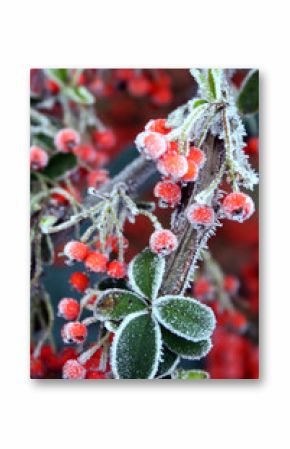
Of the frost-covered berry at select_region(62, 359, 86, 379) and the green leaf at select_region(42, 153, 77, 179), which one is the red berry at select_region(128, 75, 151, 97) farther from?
the frost-covered berry at select_region(62, 359, 86, 379)

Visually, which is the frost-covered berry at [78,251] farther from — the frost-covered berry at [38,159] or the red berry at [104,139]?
the red berry at [104,139]

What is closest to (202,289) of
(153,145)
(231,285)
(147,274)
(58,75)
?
(231,285)

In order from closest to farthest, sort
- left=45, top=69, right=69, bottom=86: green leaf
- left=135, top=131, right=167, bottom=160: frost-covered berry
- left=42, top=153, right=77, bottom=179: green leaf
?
1. left=135, top=131, right=167, bottom=160: frost-covered berry
2. left=42, top=153, right=77, bottom=179: green leaf
3. left=45, top=69, right=69, bottom=86: green leaf

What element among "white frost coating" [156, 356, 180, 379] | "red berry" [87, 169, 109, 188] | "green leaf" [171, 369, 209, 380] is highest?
"red berry" [87, 169, 109, 188]

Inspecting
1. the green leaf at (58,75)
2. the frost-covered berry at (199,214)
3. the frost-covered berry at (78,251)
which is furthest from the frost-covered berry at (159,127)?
the green leaf at (58,75)

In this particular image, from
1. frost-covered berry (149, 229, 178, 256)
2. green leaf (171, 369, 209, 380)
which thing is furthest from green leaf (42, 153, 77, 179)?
green leaf (171, 369, 209, 380)
